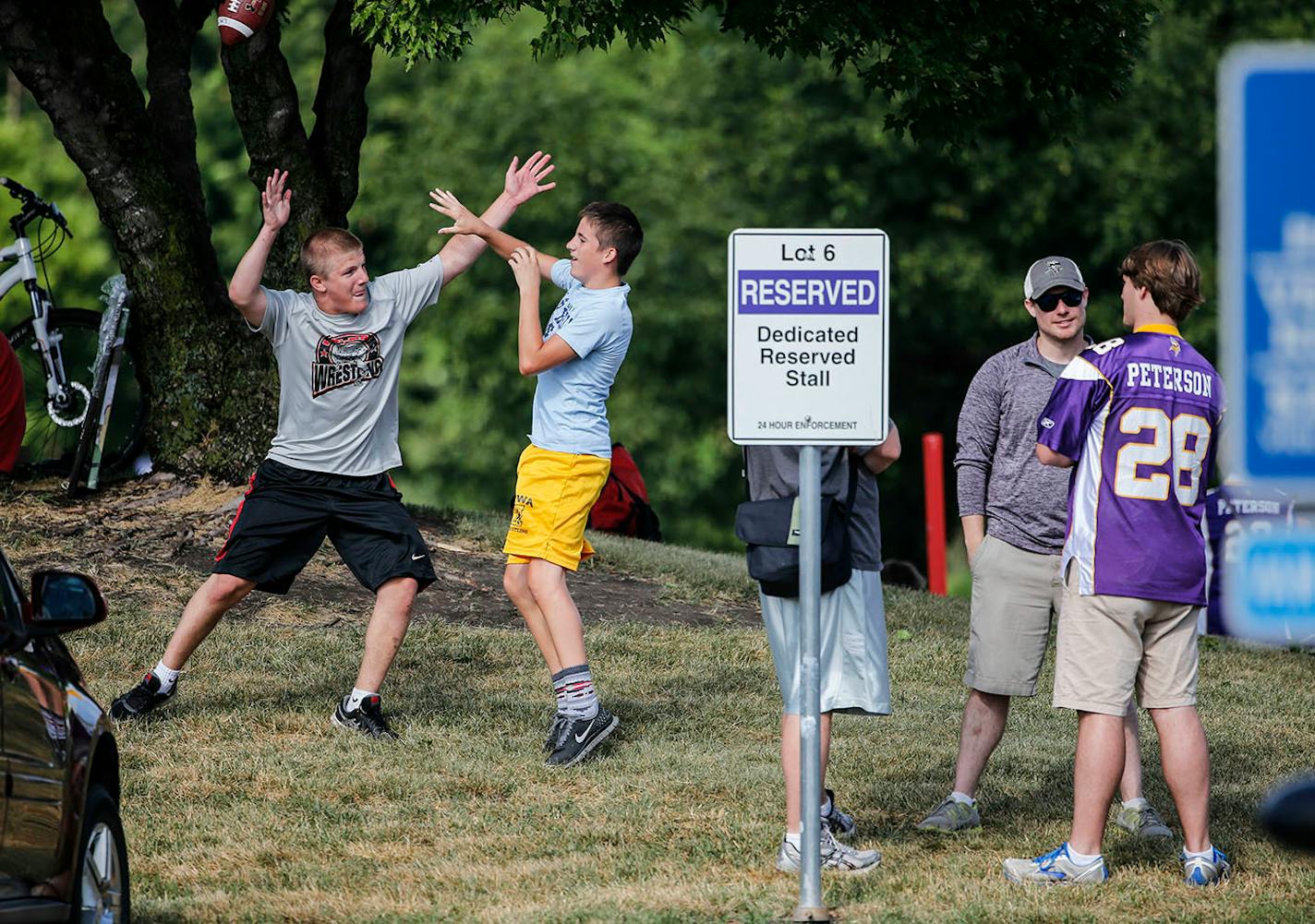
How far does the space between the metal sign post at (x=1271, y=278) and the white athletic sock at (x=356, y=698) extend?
546 cm

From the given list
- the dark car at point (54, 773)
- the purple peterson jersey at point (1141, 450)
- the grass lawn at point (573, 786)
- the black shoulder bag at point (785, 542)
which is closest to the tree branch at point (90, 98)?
the grass lawn at point (573, 786)

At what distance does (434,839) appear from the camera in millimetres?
6422

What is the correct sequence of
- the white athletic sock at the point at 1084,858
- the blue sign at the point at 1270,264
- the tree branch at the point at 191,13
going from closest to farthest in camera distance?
the blue sign at the point at 1270,264, the white athletic sock at the point at 1084,858, the tree branch at the point at 191,13

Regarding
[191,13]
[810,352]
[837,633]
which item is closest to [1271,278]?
[810,352]

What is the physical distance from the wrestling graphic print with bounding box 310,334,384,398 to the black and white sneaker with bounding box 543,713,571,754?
5.24 feet

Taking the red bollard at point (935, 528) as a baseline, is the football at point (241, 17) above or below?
above

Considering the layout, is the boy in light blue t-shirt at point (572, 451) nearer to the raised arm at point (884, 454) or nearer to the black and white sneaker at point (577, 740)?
the black and white sneaker at point (577, 740)

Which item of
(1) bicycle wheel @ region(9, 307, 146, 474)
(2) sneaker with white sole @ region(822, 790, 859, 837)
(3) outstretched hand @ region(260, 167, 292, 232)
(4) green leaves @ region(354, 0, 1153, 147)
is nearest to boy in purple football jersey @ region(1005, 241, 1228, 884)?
(2) sneaker with white sole @ region(822, 790, 859, 837)

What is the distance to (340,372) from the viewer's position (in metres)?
7.71

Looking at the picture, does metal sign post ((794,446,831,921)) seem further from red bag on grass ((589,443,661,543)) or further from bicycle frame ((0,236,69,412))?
red bag on grass ((589,443,661,543))

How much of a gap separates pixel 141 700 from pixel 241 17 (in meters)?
4.11

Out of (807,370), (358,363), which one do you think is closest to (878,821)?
(807,370)

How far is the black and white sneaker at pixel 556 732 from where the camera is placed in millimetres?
7473

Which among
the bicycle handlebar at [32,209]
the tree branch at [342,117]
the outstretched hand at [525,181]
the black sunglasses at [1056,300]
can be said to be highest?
the tree branch at [342,117]
